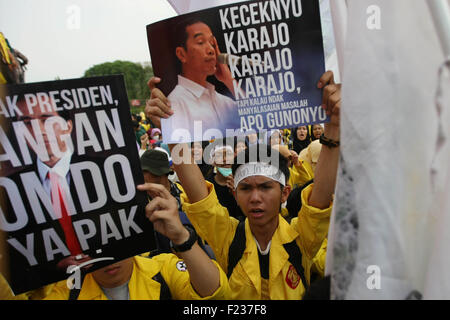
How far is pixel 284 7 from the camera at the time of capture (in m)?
1.43

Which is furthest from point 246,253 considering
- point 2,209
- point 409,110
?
point 409,110

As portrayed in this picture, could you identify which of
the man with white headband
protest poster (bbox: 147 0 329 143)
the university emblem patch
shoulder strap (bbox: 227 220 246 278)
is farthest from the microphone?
the university emblem patch

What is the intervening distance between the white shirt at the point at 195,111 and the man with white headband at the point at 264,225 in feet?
0.32

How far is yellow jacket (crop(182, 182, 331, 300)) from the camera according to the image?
1708mm

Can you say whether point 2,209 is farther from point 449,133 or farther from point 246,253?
point 449,133

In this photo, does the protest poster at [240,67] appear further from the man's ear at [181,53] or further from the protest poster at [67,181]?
the protest poster at [67,181]

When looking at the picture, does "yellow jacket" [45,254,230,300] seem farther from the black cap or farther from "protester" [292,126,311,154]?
"protester" [292,126,311,154]

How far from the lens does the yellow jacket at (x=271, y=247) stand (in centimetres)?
171

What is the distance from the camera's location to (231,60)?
1.52 metres

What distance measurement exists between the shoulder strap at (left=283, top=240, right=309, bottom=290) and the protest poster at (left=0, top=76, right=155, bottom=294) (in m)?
0.74

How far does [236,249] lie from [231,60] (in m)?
0.95

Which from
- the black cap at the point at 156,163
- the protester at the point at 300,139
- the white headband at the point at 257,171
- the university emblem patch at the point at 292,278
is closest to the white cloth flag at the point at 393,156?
the university emblem patch at the point at 292,278

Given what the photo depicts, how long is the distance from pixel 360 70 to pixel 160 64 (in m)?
0.96

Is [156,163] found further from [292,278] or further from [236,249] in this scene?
[292,278]
